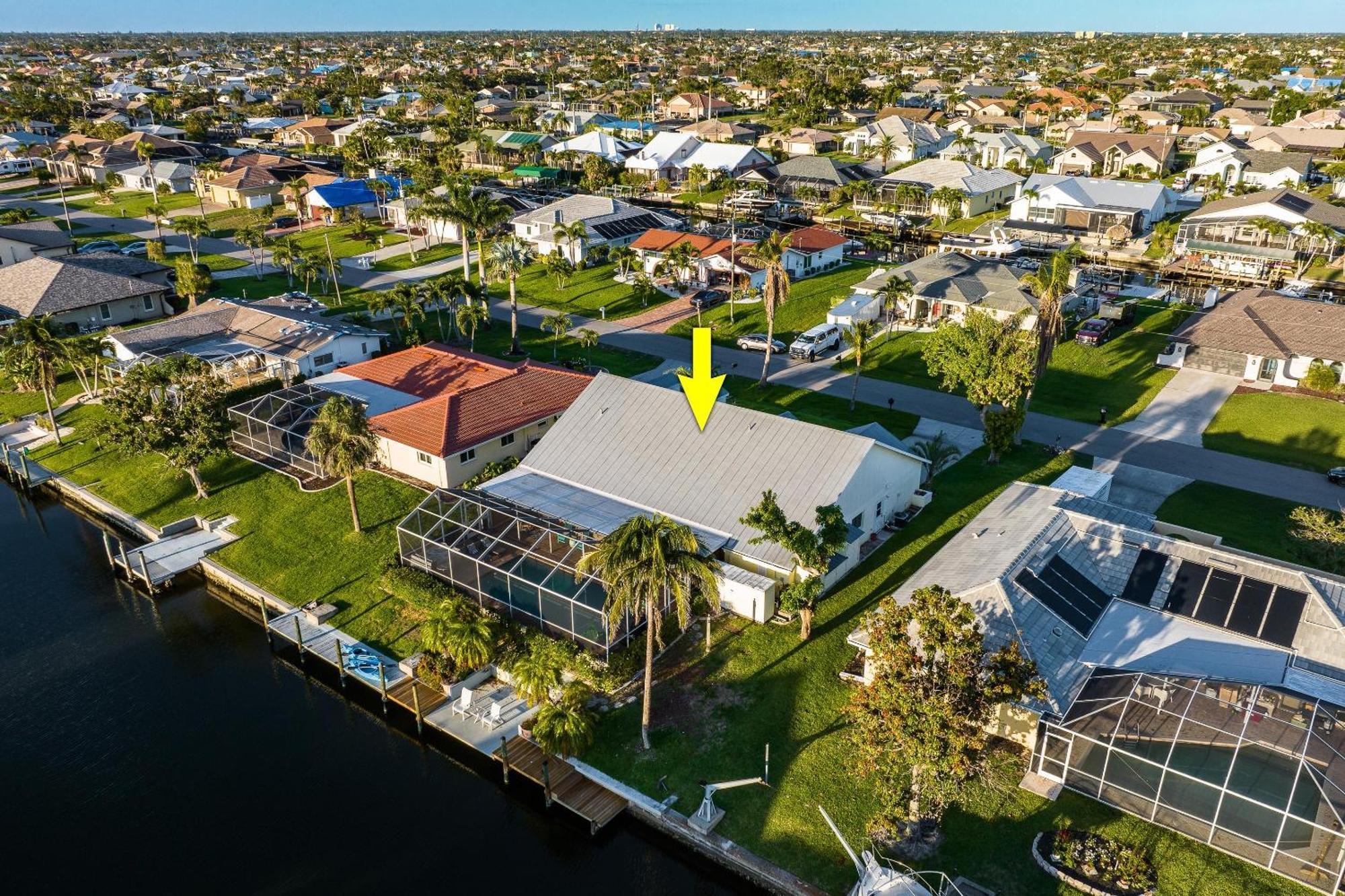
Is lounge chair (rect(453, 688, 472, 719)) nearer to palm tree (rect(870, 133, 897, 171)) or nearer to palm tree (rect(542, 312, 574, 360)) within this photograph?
palm tree (rect(542, 312, 574, 360))

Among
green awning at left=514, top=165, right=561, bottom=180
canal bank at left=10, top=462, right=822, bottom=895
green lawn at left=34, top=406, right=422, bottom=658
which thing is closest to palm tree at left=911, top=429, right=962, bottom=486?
canal bank at left=10, top=462, right=822, bottom=895

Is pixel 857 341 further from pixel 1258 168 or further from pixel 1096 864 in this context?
pixel 1258 168

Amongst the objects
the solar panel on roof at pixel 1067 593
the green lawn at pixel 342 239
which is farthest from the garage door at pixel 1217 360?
the green lawn at pixel 342 239

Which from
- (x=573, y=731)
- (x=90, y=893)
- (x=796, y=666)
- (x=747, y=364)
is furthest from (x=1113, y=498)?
(x=90, y=893)

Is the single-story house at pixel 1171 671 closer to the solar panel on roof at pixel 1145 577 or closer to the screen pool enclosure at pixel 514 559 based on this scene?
the solar panel on roof at pixel 1145 577

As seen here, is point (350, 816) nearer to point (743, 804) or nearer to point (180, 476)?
point (743, 804)

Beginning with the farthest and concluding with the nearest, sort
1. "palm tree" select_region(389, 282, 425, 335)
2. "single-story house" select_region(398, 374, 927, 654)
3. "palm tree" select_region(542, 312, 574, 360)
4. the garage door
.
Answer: "palm tree" select_region(542, 312, 574, 360)
"palm tree" select_region(389, 282, 425, 335)
the garage door
"single-story house" select_region(398, 374, 927, 654)

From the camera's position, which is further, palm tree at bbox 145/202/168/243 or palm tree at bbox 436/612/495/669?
palm tree at bbox 145/202/168/243

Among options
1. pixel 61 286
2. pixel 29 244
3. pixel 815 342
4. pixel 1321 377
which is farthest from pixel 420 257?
pixel 1321 377
